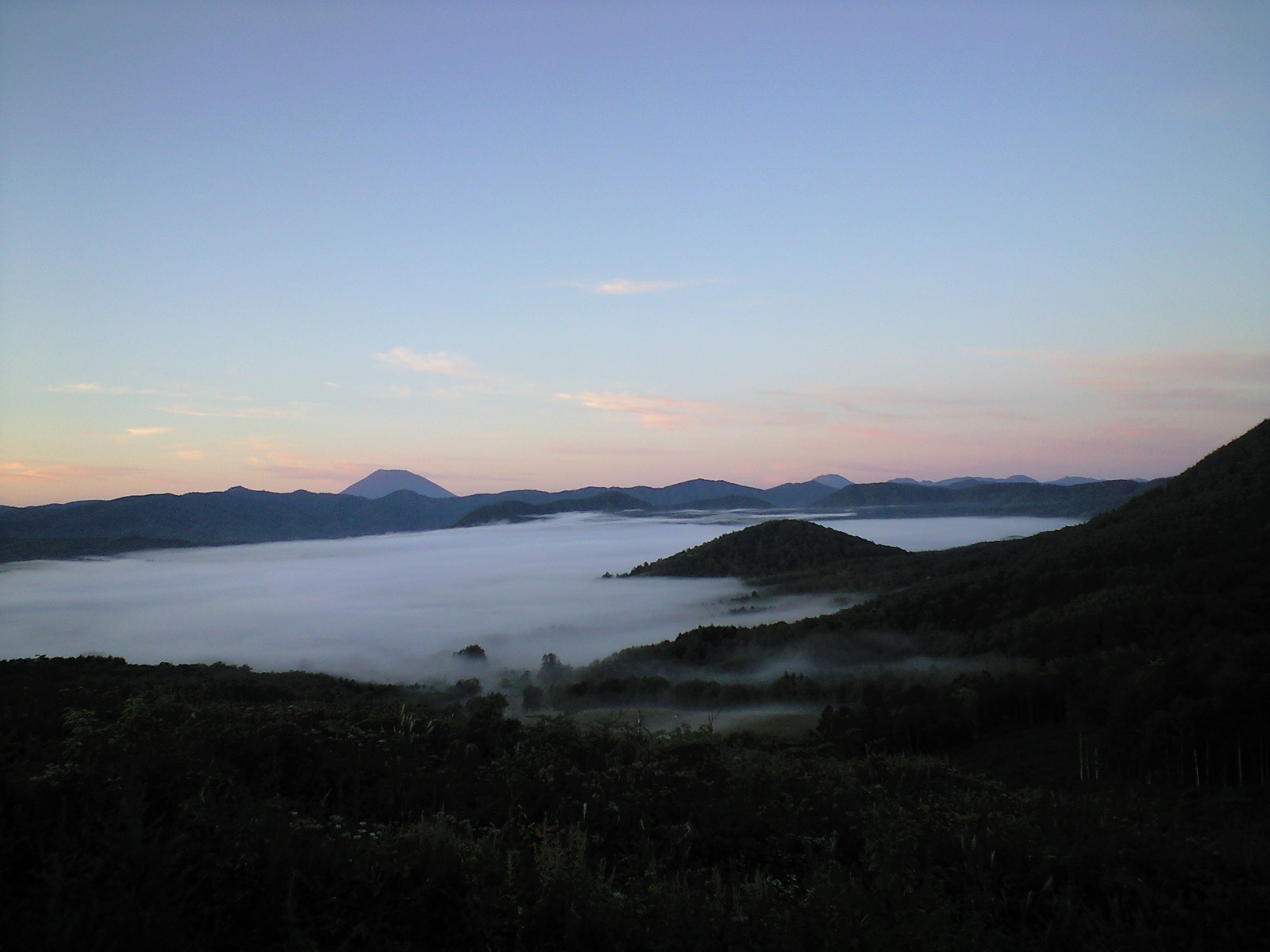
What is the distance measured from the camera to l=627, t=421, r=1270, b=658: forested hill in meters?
54.2

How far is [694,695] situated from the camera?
69.1 meters

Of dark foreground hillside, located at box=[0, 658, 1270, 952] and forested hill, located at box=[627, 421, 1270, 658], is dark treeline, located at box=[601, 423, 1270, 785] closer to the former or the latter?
forested hill, located at box=[627, 421, 1270, 658]

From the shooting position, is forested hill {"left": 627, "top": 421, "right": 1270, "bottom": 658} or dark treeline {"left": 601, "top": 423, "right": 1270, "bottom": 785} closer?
dark treeline {"left": 601, "top": 423, "right": 1270, "bottom": 785}

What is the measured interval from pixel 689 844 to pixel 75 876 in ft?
19.6

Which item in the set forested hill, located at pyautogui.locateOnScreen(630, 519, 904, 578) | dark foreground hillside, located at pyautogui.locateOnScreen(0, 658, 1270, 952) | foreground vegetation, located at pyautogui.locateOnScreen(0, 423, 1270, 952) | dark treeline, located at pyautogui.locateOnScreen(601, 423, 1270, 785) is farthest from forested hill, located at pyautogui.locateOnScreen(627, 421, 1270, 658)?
forested hill, located at pyautogui.locateOnScreen(630, 519, 904, 578)

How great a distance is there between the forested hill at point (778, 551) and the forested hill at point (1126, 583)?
61183 mm

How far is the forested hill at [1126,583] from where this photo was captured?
178ft

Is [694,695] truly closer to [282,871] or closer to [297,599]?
[282,871]

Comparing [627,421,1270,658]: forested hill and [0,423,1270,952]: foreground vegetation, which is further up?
[0,423,1270,952]: foreground vegetation

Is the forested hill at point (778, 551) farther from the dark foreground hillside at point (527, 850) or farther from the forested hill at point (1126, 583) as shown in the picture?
the dark foreground hillside at point (527, 850)

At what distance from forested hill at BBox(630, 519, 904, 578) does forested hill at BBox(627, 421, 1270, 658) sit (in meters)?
61.2

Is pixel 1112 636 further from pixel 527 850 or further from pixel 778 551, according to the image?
pixel 778 551

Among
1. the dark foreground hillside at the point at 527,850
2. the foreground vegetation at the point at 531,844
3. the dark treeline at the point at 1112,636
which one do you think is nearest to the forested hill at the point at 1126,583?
the dark treeline at the point at 1112,636

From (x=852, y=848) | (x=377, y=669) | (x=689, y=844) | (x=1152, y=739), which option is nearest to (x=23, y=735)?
(x=689, y=844)
